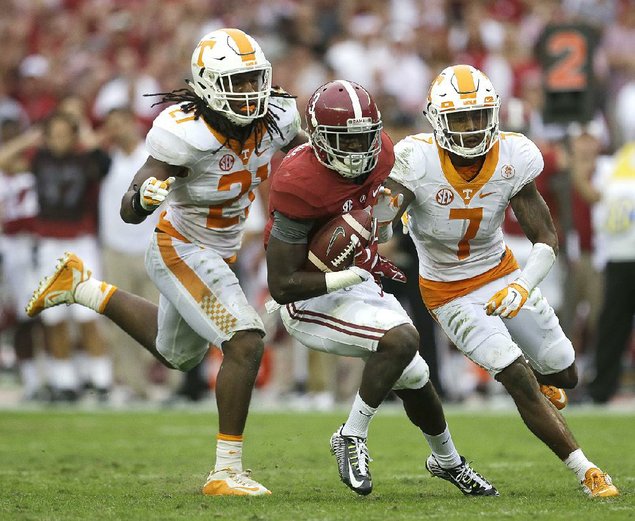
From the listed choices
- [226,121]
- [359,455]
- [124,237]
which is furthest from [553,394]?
[124,237]

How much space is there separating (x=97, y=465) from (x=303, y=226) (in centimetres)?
230

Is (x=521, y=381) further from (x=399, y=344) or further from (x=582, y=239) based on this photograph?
(x=582, y=239)

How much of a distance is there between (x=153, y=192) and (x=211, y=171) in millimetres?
643

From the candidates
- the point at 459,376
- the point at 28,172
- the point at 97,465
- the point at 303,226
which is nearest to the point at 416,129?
the point at 459,376

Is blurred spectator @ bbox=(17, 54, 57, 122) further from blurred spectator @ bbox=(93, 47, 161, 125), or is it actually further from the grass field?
the grass field

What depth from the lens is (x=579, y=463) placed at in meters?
5.64

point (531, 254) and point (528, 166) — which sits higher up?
point (528, 166)

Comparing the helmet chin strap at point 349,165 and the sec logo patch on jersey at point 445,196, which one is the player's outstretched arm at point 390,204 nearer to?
the sec logo patch on jersey at point 445,196

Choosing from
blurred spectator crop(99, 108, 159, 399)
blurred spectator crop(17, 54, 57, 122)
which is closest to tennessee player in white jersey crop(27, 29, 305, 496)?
blurred spectator crop(99, 108, 159, 399)

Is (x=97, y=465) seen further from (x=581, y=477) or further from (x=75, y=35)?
(x=75, y=35)

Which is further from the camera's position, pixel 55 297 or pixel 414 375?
pixel 55 297

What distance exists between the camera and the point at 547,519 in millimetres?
4988

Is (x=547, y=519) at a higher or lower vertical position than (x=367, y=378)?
lower

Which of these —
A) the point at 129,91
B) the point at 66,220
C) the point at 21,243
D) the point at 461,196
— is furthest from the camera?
the point at 129,91
